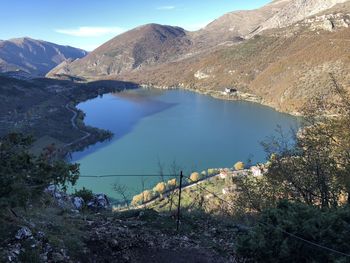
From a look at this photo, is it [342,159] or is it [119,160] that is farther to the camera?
[119,160]

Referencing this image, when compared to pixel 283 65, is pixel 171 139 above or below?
below

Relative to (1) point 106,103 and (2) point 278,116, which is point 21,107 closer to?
(1) point 106,103

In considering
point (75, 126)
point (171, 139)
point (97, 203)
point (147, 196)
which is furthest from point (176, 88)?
point (97, 203)

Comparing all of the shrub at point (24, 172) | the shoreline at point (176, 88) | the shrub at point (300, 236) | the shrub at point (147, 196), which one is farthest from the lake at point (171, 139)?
the shrub at point (24, 172)

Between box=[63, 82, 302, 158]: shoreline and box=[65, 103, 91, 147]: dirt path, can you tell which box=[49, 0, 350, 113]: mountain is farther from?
box=[65, 103, 91, 147]: dirt path

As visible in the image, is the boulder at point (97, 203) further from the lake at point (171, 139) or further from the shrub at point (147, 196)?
the shrub at point (147, 196)

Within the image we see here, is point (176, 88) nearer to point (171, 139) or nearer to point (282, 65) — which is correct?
point (282, 65)

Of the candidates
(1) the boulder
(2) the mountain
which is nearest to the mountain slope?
(2) the mountain

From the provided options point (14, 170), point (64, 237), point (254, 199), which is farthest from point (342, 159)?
point (14, 170)

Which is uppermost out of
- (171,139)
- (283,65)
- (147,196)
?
(283,65)
